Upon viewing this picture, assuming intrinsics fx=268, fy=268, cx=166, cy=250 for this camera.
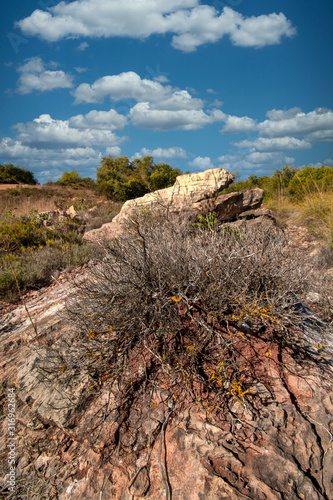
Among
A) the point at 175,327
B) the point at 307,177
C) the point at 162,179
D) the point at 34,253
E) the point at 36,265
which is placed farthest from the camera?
the point at 162,179

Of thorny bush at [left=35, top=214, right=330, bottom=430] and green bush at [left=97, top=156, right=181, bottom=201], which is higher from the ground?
green bush at [left=97, top=156, right=181, bottom=201]

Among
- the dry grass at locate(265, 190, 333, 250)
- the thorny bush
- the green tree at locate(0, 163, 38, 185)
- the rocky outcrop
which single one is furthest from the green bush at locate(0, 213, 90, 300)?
the green tree at locate(0, 163, 38, 185)

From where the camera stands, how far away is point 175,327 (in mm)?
2109

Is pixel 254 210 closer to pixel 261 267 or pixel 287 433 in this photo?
pixel 261 267

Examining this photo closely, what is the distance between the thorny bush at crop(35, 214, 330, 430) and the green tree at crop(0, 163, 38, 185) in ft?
92.2

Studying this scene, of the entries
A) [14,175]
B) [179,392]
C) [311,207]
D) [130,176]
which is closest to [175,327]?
[179,392]

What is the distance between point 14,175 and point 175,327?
2944 centimetres

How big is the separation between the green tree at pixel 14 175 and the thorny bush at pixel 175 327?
28.1 meters

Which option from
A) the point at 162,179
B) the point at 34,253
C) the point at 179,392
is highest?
the point at 162,179

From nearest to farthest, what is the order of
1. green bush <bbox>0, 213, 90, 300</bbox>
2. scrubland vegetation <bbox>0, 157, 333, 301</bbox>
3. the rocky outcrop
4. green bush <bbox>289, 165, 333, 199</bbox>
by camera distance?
green bush <bbox>0, 213, 90, 300</bbox>
scrubland vegetation <bbox>0, 157, 333, 301</bbox>
the rocky outcrop
green bush <bbox>289, 165, 333, 199</bbox>

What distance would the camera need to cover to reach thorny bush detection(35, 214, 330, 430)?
1925 mm

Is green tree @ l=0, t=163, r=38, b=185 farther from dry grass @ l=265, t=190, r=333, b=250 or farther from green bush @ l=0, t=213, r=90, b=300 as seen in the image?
dry grass @ l=265, t=190, r=333, b=250

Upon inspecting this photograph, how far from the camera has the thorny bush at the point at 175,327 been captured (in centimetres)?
192

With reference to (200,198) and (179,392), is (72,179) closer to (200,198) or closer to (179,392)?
(200,198)
